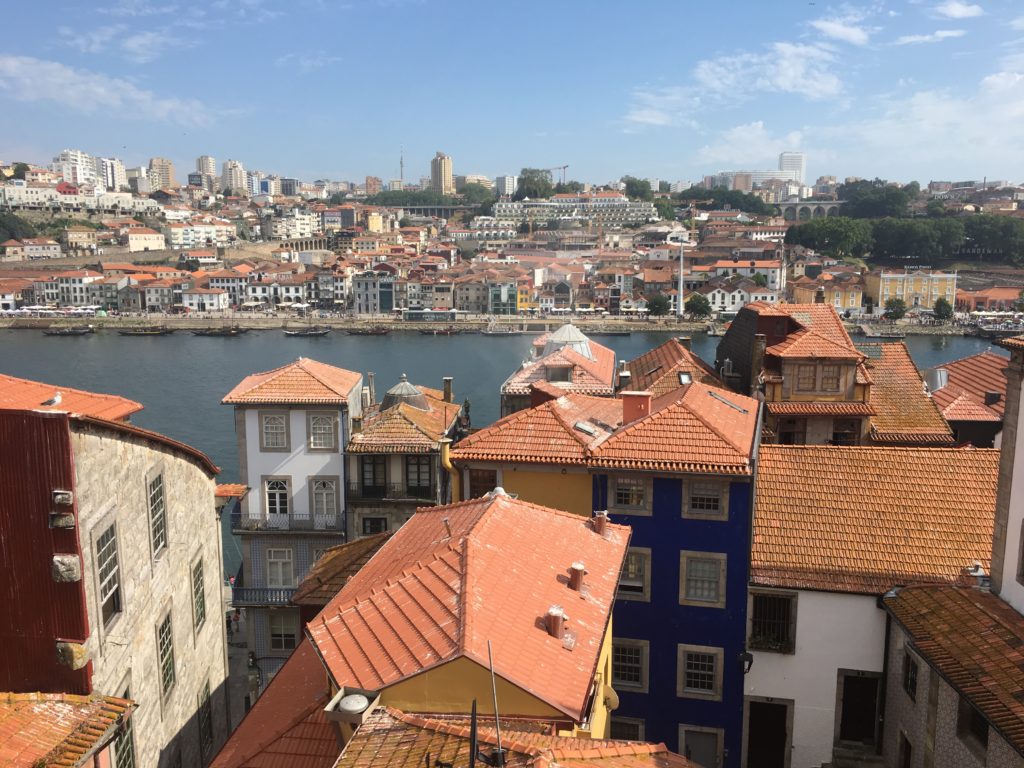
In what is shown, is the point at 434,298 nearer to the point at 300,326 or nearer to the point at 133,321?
the point at 300,326

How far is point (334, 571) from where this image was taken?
10156 millimetres

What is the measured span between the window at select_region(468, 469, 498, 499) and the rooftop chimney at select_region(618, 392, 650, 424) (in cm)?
197

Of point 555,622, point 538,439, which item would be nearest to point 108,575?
point 555,622

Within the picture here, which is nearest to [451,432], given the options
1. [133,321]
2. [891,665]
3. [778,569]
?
[778,569]

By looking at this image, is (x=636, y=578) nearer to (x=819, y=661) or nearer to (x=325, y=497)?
(x=819, y=661)

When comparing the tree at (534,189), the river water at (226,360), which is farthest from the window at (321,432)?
the tree at (534,189)

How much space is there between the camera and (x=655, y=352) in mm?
20578

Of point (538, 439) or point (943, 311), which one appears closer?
point (538, 439)

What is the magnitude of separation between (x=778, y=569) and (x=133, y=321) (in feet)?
276

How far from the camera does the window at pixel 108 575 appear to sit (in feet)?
22.0

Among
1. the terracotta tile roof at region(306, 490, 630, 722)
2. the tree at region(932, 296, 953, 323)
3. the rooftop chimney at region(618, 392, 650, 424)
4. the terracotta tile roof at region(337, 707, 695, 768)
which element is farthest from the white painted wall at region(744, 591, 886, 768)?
the tree at region(932, 296, 953, 323)

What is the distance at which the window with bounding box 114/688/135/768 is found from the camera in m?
6.82

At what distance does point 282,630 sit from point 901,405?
12.0 m

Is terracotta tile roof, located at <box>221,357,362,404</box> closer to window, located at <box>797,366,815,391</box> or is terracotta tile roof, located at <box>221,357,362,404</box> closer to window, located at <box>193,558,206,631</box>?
window, located at <box>193,558,206,631</box>
